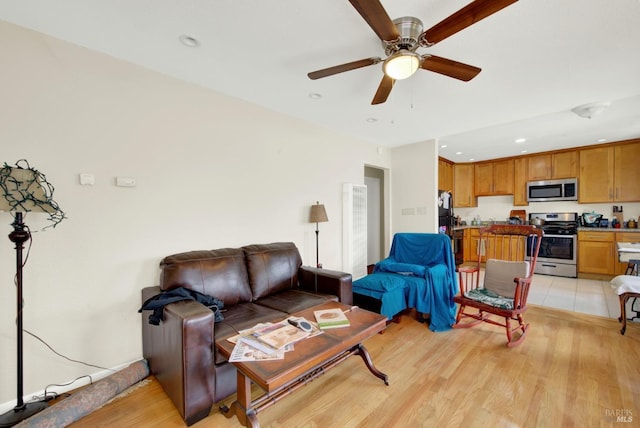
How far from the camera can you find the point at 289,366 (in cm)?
128

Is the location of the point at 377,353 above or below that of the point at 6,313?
below

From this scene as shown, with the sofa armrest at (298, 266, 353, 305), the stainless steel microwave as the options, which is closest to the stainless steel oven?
the stainless steel microwave

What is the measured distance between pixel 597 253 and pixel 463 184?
2589 millimetres

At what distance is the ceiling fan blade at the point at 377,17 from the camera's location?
4.01 ft

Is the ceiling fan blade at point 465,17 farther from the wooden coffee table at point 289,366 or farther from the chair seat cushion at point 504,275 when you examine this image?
the chair seat cushion at point 504,275

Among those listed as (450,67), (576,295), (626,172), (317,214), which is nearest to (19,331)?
(317,214)

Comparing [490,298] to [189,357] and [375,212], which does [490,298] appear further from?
[375,212]

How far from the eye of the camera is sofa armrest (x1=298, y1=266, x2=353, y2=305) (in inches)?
99.3

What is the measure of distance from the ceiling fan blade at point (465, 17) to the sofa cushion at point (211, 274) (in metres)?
2.22

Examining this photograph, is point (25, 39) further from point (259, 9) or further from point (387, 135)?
point (387, 135)

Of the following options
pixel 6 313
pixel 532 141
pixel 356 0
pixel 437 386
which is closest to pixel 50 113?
pixel 6 313

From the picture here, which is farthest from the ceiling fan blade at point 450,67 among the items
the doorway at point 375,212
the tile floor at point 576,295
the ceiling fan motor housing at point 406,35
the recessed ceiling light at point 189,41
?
the doorway at point 375,212

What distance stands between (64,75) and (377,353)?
3.26m

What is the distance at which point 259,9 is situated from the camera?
1.60 m
